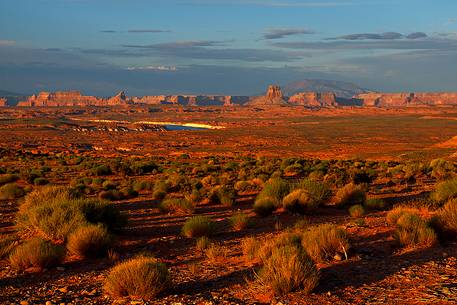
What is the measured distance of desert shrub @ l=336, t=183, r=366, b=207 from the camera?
18.0 meters

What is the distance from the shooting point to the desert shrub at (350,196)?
18031mm

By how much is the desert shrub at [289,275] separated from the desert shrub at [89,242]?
14.2 feet

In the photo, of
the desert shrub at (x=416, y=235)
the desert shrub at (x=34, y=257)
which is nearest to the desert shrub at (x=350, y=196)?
the desert shrub at (x=416, y=235)

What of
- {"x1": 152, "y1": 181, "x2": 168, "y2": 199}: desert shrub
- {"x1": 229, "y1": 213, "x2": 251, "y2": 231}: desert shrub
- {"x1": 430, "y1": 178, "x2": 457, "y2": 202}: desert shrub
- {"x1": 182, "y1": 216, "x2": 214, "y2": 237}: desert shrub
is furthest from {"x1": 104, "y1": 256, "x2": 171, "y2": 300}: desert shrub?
{"x1": 152, "y1": 181, "x2": 168, "y2": 199}: desert shrub

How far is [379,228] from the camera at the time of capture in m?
13.1

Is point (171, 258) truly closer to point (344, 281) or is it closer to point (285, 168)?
point (344, 281)

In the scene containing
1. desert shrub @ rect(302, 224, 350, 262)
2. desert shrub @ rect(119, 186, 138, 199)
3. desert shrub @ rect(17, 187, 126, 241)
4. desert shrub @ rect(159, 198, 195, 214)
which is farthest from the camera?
desert shrub @ rect(119, 186, 138, 199)

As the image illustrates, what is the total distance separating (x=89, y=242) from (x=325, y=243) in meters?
4.89

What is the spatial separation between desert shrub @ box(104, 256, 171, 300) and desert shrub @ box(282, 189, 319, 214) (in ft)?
27.2

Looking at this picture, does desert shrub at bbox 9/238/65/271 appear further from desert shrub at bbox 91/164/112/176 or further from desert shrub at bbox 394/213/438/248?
desert shrub at bbox 91/164/112/176

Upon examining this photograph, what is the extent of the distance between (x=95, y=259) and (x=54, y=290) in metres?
2.17

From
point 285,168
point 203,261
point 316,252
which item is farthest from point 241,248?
point 285,168

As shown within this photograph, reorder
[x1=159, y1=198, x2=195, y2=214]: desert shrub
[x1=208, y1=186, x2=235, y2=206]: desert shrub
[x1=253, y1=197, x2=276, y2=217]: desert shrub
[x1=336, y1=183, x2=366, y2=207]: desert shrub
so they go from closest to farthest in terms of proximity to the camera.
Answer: [x1=253, y1=197, x2=276, y2=217]: desert shrub, [x1=159, y1=198, x2=195, y2=214]: desert shrub, [x1=336, y1=183, x2=366, y2=207]: desert shrub, [x1=208, y1=186, x2=235, y2=206]: desert shrub

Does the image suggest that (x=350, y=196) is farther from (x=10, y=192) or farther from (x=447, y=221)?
(x=10, y=192)
